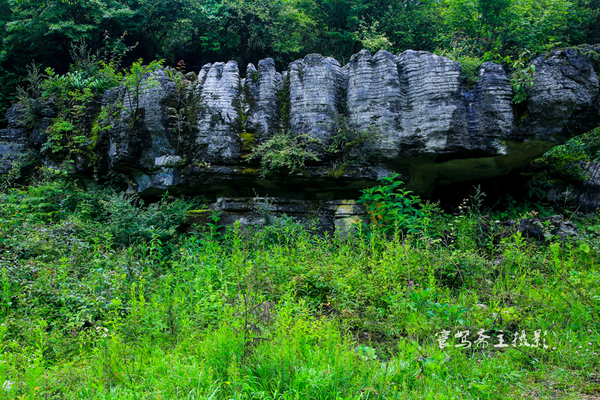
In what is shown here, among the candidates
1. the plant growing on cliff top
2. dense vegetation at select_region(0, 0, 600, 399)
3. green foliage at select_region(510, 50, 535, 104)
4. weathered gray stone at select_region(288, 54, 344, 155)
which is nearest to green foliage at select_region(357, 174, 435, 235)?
dense vegetation at select_region(0, 0, 600, 399)

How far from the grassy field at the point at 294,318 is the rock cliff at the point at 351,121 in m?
1.19

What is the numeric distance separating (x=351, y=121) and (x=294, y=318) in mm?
4184

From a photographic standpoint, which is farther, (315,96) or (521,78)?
(315,96)

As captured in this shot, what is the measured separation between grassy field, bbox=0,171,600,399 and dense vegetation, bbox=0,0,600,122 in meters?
6.82

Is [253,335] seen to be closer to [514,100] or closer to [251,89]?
[251,89]

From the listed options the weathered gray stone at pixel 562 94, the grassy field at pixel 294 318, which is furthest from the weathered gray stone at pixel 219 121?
the weathered gray stone at pixel 562 94

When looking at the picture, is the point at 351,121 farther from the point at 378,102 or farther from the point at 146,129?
the point at 146,129

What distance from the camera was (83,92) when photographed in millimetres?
8211

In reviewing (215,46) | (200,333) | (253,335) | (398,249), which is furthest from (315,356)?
(215,46)

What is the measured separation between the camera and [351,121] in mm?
6734

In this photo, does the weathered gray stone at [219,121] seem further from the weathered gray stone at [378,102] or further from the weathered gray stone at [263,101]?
the weathered gray stone at [378,102]

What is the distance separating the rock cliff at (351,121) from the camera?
20.8ft

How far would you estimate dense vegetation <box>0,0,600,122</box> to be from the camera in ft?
34.6

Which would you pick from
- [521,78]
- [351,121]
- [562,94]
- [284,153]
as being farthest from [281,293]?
[562,94]
